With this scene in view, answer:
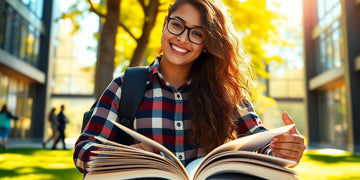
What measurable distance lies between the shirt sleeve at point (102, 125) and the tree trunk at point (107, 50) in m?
5.43

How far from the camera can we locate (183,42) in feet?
5.50

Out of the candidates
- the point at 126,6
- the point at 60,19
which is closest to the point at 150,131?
the point at 60,19

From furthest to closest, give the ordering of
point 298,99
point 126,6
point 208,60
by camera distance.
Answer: point 298,99 < point 126,6 < point 208,60

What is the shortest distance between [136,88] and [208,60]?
0.48 m

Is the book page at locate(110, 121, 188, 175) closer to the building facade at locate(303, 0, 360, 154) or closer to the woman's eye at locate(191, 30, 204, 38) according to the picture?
the woman's eye at locate(191, 30, 204, 38)

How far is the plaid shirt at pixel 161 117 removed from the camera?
154 centimetres

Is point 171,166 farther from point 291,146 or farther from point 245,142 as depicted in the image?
point 291,146

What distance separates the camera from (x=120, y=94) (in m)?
1.61

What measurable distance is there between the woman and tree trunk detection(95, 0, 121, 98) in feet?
17.4

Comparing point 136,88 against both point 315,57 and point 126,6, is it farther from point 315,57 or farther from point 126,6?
point 315,57

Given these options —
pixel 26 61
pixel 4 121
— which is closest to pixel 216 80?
pixel 4 121

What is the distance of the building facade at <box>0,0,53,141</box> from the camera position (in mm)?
15586

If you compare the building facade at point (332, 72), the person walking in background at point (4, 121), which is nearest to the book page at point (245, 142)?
the person walking in background at point (4, 121)

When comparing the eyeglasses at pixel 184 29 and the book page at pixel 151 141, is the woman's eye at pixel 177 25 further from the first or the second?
the book page at pixel 151 141
